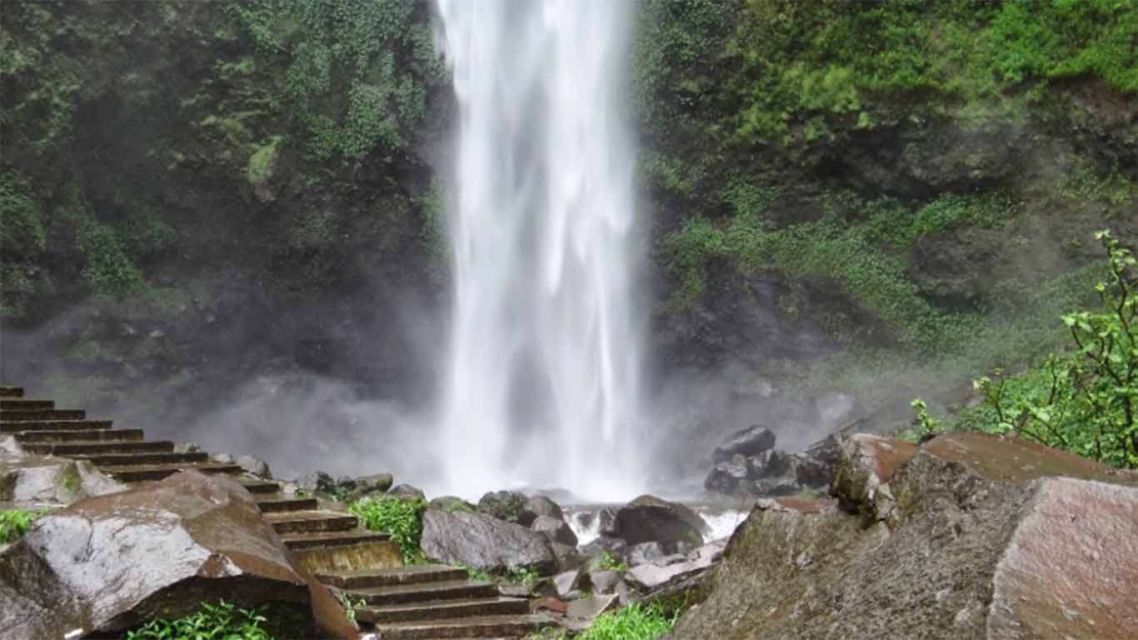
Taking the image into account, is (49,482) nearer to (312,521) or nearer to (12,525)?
(12,525)

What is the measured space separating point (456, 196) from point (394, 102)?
2212 millimetres

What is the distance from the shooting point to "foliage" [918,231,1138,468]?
18.5 ft

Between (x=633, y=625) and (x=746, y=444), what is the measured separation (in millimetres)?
12851

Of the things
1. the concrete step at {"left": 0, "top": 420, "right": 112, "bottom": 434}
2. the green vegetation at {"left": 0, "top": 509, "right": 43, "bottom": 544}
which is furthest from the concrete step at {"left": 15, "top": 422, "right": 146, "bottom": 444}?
the green vegetation at {"left": 0, "top": 509, "right": 43, "bottom": 544}

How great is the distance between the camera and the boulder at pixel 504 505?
44.2 ft

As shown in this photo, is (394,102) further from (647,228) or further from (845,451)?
(845,451)

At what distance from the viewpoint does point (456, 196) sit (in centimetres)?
2298

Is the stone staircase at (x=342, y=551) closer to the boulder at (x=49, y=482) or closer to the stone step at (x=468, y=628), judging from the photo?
the stone step at (x=468, y=628)

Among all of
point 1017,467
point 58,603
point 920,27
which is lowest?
point 1017,467

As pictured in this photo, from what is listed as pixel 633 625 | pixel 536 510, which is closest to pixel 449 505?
pixel 536 510

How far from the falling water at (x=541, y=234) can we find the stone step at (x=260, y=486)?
12.2 m

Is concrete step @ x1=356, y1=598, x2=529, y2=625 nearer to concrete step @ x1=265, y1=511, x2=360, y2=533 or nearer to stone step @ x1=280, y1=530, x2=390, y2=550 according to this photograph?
stone step @ x1=280, y1=530, x2=390, y2=550

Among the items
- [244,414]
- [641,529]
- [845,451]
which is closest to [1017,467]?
[845,451]

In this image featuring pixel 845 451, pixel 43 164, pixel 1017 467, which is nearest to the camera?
pixel 1017 467
